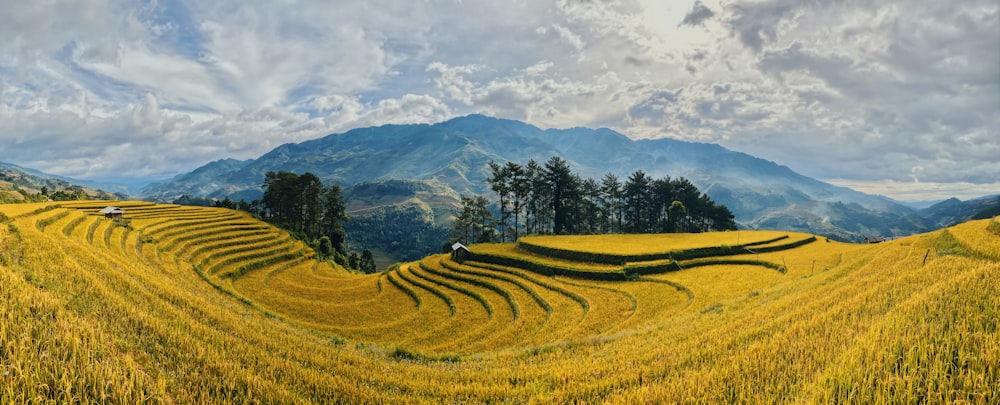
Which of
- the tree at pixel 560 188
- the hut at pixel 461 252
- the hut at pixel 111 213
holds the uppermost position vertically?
the tree at pixel 560 188

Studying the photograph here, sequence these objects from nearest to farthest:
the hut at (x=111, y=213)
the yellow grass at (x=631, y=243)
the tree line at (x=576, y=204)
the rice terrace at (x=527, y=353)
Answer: the rice terrace at (x=527, y=353), the hut at (x=111, y=213), the yellow grass at (x=631, y=243), the tree line at (x=576, y=204)

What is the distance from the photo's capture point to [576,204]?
63.9m

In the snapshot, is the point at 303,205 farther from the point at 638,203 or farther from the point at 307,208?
the point at 638,203

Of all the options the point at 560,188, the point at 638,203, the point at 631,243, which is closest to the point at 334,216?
the point at 560,188

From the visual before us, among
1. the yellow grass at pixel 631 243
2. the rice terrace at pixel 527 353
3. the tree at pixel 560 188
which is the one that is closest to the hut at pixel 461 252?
the yellow grass at pixel 631 243

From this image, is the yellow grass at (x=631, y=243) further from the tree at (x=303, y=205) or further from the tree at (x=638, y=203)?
the tree at (x=303, y=205)

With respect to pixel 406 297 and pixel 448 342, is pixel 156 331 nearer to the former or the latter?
pixel 448 342

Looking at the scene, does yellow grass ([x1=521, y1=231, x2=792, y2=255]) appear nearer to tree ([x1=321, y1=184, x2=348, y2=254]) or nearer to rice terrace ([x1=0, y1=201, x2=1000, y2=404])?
rice terrace ([x1=0, y1=201, x2=1000, y2=404])

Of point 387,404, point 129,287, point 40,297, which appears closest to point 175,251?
point 129,287

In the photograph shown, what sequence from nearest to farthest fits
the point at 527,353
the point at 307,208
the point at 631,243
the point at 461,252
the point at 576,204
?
the point at 527,353
the point at 461,252
the point at 631,243
the point at 307,208
the point at 576,204

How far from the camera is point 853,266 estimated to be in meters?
15.9

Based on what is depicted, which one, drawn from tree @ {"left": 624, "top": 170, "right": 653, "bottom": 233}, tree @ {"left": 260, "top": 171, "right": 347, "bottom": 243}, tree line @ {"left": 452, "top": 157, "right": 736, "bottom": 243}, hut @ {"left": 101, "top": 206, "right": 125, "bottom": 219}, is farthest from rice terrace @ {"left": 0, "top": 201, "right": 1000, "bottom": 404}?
tree @ {"left": 624, "top": 170, "right": 653, "bottom": 233}

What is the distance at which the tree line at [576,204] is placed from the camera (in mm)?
58531

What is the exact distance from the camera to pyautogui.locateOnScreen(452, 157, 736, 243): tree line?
192 ft
